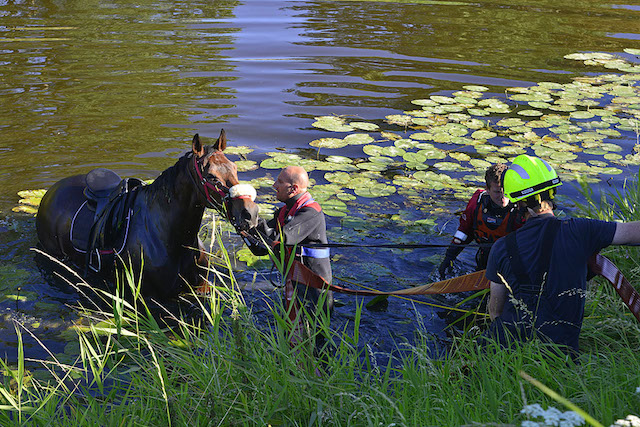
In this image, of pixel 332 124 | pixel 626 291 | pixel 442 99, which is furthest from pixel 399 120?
pixel 626 291

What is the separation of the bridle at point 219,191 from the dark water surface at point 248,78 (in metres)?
1.56

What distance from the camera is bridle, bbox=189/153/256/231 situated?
4543mm

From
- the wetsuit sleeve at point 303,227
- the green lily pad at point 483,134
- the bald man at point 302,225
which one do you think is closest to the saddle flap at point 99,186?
the bald man at point 302,225

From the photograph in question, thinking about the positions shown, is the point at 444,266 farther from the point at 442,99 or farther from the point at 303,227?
the point at 442,99

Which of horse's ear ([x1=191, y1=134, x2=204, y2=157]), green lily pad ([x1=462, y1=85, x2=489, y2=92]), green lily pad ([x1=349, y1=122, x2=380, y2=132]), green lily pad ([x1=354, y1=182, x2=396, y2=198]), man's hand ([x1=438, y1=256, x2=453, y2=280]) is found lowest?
man's hand ([x1=438, y1=256, x2=453, y2=280])

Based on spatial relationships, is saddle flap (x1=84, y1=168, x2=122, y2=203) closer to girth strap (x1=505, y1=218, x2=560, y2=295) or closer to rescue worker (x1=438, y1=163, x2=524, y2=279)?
rescue worker (x1=438, y1=163, x2=524, y2=279)

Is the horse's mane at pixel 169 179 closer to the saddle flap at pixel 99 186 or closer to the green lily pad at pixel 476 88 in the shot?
the saddle flap at pixel 99 186

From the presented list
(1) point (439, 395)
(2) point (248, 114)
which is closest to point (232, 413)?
(1) point (439, 395)

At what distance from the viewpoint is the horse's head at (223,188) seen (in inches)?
178

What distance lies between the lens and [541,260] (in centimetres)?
373

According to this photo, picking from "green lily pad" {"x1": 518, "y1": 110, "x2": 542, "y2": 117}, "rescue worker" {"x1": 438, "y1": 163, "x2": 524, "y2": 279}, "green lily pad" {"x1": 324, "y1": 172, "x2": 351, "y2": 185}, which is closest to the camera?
"rescue worker" {"x1": 438, "y1": 163, "x2": 524, "y2": 279}

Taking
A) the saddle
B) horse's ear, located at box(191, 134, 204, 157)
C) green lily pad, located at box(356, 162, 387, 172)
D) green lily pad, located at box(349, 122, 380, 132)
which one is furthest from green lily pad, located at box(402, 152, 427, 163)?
horse's ear, located at box(191, 134, 204, 157)

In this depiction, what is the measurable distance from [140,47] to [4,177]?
21.4 ft

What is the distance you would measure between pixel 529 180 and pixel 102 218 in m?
3.59
